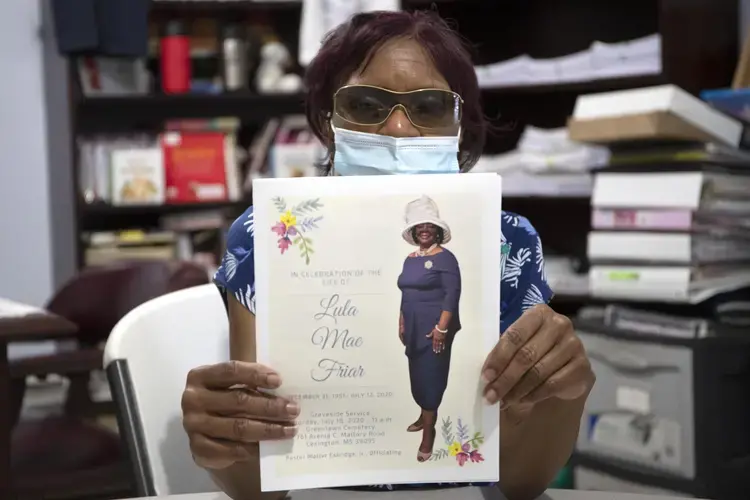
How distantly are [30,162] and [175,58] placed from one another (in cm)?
73

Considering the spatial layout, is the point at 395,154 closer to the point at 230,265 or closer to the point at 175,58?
the point at 230,265

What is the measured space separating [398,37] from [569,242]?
2097 millimetres

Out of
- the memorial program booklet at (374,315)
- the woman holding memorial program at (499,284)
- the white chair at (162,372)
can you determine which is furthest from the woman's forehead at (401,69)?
the white chair at (162,372)

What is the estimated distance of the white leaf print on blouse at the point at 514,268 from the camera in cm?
104

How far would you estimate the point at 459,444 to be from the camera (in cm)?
79

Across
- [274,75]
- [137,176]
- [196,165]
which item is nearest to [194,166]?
[196,165]

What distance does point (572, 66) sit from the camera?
2686 millimetres

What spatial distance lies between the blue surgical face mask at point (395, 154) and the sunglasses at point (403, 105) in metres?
0.03

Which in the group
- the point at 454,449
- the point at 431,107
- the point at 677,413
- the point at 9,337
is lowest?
the point at 677,413

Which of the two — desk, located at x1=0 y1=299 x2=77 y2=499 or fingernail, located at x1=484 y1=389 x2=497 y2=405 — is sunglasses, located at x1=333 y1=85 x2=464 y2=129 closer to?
fingernail, located at x1=484 y1=389 x2=497 y2=405

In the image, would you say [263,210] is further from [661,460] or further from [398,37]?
[661,460]

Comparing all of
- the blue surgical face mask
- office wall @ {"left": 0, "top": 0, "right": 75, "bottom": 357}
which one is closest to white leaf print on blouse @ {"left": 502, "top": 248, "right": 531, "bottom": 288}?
the blue surgical face mask

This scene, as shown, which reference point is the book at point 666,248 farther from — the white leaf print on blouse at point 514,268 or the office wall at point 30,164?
the office wall at point 30,164

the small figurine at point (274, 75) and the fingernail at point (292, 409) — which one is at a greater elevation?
the small figurine at point (274, 75)
